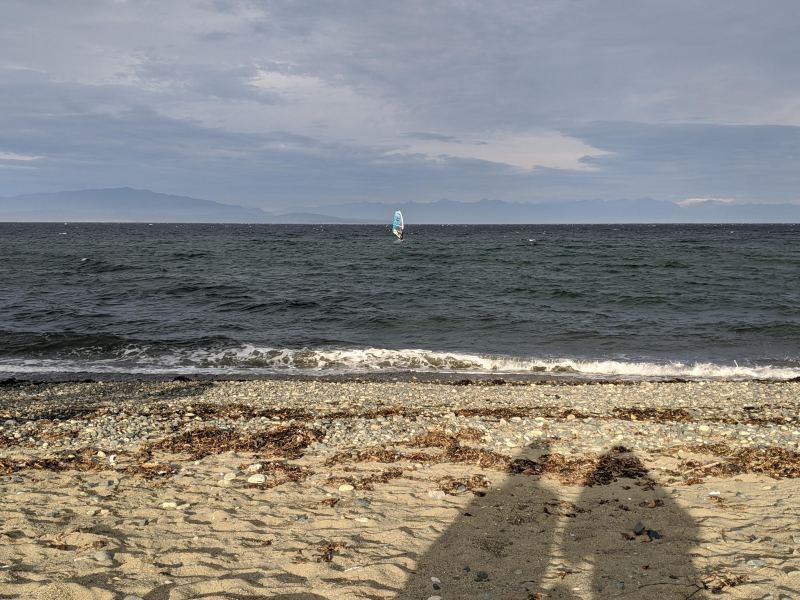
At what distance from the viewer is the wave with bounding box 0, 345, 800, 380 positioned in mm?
18969

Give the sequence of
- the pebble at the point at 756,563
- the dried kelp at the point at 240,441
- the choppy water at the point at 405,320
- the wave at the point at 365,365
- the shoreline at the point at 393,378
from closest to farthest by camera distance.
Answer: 1. the pebble at the point at 756,563
2. the dried kelp at the point at 240,441
3. the shoreline at the point at 393,378
4. the wave at the point at 365,365
5. the choppy water at the point at 405,320

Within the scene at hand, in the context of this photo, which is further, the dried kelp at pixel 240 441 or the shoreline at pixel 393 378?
the shoreline at pixel 393 378

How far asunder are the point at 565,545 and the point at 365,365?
46.8ft

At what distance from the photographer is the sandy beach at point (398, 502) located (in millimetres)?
5238

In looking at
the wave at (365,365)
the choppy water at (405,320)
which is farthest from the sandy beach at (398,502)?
the choppy water at (405,320)

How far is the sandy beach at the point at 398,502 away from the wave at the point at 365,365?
605 cm

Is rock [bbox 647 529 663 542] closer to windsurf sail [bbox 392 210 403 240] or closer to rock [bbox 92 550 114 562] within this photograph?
rock [bbox 92 550 114 562]

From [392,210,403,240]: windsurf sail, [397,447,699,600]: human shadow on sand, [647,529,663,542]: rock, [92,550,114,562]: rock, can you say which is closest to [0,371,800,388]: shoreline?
[397,447,699,600]: human shadow on sand

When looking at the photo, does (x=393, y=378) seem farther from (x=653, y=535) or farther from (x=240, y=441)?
(x=653, y=535)

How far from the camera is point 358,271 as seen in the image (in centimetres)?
4634

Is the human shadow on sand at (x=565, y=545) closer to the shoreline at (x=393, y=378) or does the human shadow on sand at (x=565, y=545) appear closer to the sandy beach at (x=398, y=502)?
the sandy beach at (x=398, y=502)

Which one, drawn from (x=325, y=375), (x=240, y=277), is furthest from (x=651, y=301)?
(x=240, y=277)

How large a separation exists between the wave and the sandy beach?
19.8 feet

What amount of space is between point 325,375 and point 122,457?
10.2m
